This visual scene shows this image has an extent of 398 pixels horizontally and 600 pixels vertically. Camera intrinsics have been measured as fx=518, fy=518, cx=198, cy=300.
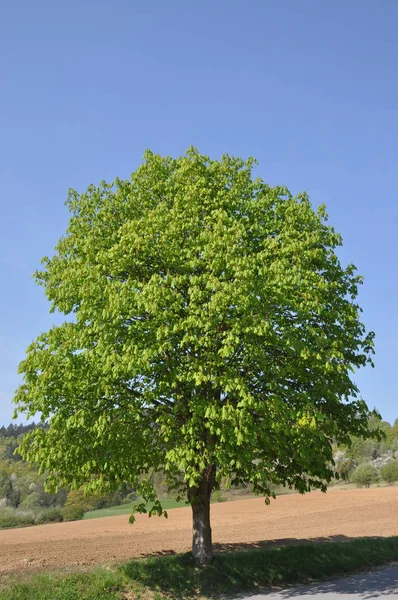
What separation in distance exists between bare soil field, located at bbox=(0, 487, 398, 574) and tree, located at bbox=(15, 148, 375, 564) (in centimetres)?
654

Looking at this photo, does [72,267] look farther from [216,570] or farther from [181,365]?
[216,570]

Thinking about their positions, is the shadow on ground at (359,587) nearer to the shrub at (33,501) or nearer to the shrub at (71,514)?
the shrub at (71,514)

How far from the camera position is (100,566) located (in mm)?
18141

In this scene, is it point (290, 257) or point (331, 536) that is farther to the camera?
point (331, 536)

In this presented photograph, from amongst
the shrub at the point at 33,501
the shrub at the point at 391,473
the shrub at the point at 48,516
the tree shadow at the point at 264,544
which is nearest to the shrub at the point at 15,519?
the shrub at the point at 48,516

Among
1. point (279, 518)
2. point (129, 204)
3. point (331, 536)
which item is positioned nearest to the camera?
point (129, 204)

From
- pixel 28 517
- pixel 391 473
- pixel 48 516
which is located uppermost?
pixel 391 473

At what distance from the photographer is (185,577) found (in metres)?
16.8

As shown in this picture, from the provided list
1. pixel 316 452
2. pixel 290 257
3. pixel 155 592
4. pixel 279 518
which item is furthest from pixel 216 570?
pixel 279 518

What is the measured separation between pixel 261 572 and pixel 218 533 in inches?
642

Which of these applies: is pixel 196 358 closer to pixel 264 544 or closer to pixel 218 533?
pixel 264 544

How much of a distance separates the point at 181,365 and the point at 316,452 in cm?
527

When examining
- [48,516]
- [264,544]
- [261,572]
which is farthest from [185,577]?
[48,516]

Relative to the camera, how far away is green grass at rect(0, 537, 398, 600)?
15.5m
